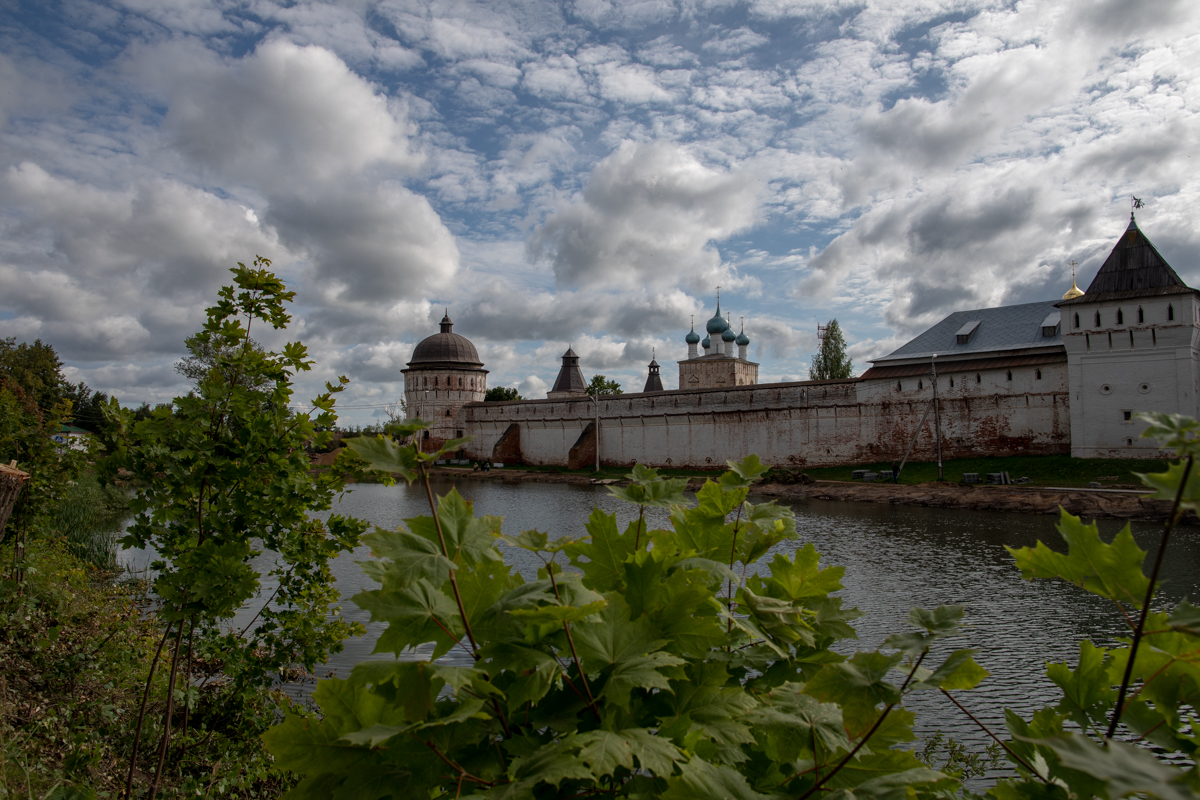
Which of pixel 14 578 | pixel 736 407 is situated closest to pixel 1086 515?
pixel 736 407

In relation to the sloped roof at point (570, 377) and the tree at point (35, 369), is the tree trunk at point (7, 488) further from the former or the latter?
the sloped roof at point (570, 377)

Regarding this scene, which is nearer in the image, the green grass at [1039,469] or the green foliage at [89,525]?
the green foliage at [89,525]

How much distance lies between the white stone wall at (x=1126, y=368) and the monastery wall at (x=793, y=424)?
143 cm

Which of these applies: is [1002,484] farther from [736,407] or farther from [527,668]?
[527,668]

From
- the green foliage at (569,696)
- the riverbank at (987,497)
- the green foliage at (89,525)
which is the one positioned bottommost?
the riverbank at (987,497)

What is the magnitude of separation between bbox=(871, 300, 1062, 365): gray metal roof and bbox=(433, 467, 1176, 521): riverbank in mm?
8126

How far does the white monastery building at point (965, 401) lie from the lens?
23.3 meters

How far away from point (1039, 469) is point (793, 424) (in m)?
11.0

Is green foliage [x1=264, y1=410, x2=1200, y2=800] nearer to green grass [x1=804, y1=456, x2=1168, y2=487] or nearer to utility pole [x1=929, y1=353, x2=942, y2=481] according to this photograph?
green grass [x1=804, y1=456, x2=1168, y2=487]

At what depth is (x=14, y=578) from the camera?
18.9 ft

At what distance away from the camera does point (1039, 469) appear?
23531mm

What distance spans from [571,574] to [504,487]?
3224cm

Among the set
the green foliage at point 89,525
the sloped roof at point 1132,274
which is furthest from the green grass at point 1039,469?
the green foliage at point 89,525

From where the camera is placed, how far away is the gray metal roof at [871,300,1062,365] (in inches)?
1089
